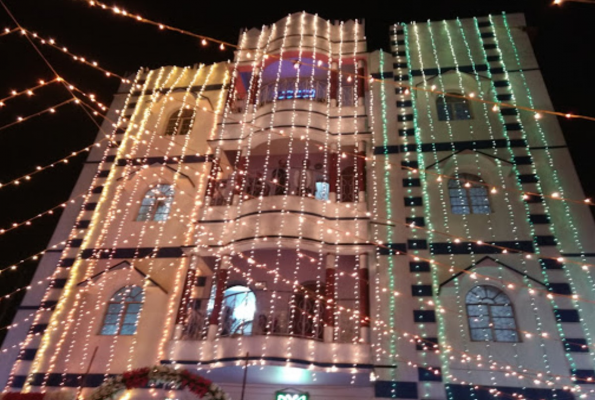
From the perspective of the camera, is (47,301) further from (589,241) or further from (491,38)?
(491,38)

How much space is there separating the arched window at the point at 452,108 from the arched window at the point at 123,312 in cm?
992

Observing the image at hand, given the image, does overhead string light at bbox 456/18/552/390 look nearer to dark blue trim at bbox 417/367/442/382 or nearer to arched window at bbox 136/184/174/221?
dark blue trim at bbox 417/367/442/382

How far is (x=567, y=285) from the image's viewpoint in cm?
968

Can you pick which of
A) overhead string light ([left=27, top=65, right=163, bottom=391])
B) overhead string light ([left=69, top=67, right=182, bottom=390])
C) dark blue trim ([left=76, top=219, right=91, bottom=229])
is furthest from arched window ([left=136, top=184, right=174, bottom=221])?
dark blue trim ([left=76, top=219, right=91, bottom=229])

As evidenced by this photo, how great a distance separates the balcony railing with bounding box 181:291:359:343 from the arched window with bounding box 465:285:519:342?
2.66 metres

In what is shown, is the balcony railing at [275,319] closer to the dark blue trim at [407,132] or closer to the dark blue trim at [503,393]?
the dark blue trim at [503,393]

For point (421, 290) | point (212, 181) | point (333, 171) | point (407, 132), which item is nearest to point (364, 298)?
point (421, 290)

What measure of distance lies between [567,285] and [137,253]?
10697 millimetres

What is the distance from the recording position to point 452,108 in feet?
43.2

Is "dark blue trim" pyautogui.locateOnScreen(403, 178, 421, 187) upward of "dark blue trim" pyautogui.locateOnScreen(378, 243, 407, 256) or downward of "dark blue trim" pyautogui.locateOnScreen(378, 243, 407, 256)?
upward

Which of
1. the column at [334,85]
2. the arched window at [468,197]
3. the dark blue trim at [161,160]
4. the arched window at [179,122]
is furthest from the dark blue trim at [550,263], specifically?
the arched window at [179,122]

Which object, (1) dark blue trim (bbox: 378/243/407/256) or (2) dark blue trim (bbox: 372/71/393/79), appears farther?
(2) dark blue trim (bbox: 372/71/393/79)

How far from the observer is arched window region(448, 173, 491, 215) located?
1131 centimetres

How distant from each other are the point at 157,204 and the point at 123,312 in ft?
11.0
